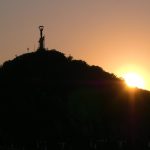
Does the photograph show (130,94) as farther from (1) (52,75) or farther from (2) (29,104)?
(2) (29,104)

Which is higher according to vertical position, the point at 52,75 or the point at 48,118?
the point at 52,75

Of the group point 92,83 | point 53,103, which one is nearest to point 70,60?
point 92,83

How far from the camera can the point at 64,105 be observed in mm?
82938

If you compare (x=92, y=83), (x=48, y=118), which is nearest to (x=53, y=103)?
(x=48, y=118)

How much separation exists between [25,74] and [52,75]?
368cm

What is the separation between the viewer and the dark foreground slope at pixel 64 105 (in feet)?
257

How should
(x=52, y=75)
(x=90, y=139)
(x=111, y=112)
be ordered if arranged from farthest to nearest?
(x=111, y=112) → (x=52, y=75) → (x=90, y=139)

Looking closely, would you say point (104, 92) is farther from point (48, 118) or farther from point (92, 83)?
point (48, 118)

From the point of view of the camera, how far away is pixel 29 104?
79.8 meters

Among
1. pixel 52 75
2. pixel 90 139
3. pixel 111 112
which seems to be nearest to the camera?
pixel 90 139

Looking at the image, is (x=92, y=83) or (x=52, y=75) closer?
(x=52, y=75)

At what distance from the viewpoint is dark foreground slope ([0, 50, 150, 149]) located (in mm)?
78250

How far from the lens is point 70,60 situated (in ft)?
298

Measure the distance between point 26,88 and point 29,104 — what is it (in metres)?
3.15
